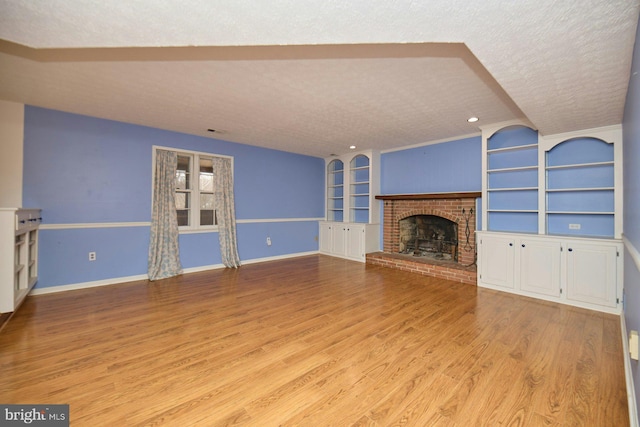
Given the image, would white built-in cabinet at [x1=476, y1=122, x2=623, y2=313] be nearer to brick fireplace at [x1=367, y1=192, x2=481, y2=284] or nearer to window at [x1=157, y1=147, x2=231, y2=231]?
brick fireplace at [x1=367, y1=192, x2=481, y2=284]

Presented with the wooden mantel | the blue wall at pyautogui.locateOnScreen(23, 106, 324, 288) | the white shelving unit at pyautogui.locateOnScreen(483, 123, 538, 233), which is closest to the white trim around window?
the blue wall at pyautogui.locateOnScreen(23, 106, 324, 288)

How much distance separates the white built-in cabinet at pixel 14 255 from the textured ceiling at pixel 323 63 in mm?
1414

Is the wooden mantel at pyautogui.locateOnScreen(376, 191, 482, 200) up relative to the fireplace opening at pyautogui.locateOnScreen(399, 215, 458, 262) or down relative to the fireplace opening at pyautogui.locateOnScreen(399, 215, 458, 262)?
up

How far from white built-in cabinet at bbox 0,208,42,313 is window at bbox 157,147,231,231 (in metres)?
1.81

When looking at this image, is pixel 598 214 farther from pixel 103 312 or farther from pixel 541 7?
pixel 103 312

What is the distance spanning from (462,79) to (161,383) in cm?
358

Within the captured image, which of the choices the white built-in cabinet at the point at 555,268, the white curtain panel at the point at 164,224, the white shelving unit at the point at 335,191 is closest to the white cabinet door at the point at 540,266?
the white built-in cabinet at the point at 555,268

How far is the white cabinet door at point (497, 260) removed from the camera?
3670mm

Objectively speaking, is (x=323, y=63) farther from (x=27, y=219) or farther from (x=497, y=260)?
(x=27, y=219)

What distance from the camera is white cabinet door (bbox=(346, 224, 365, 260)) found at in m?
5.69

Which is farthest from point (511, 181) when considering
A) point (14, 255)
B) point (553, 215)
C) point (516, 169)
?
point (14, 255)

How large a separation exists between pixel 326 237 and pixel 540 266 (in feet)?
13.7

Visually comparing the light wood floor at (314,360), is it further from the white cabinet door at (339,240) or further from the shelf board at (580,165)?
the white cabinet door at (339,240)

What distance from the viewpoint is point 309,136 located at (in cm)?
474
